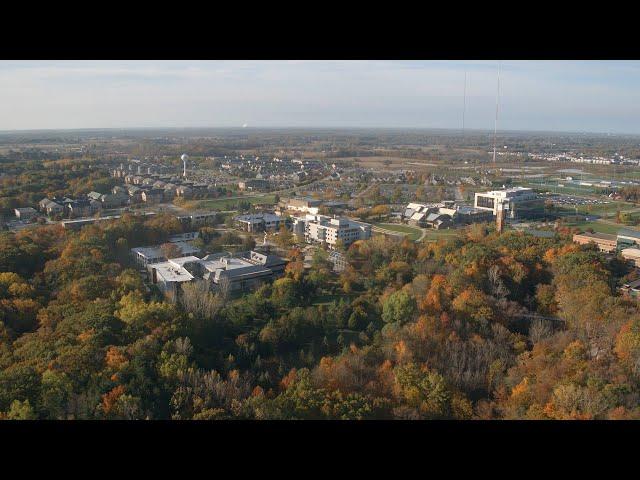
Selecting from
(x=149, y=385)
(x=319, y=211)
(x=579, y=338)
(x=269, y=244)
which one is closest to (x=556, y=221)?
(x=319, y=211)

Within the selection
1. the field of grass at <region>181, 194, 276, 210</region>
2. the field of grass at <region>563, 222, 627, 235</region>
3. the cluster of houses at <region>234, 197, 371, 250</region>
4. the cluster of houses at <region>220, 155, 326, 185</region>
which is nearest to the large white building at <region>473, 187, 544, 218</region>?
the field of grass at <region>563, 222, 627, 235</region>

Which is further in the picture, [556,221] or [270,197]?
[270,197]

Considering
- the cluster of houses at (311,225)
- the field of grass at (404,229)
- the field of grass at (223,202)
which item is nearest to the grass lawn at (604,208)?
the field of grass at (404,229)

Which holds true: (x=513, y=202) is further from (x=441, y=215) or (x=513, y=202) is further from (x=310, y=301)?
(x=310, y=301)

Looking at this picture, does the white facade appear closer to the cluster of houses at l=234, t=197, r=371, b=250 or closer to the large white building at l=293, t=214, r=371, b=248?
the cluster of houses at l=234, t=197, r=371, b=250

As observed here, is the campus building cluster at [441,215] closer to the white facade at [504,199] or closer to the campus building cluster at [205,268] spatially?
the white facade at [504,199]
